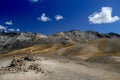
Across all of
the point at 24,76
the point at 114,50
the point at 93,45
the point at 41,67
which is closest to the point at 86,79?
the point at 41,67

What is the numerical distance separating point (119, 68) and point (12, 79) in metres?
20.8

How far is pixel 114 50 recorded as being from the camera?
103812mm

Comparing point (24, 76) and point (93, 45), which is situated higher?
point (93, 45)

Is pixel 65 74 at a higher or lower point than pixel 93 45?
lower

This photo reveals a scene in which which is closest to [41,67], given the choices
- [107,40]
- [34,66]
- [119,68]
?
[34,66]

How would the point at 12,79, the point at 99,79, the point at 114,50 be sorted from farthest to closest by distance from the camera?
1. the point at 114,50
2. the point at 99,79
3. the point at 12,79

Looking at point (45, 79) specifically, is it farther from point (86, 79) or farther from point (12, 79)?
point (86, 79)

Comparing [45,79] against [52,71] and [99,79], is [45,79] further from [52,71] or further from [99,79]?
[99,79]

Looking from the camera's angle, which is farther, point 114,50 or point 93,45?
point 93,45

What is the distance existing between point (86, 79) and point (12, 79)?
26.4 ft

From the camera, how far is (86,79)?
84.4 feet

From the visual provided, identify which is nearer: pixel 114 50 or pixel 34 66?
pixel 34 66

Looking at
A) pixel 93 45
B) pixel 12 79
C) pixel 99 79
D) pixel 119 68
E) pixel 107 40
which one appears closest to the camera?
pixel 12 79

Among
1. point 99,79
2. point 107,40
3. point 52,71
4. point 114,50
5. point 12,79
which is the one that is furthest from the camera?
point 107,40
